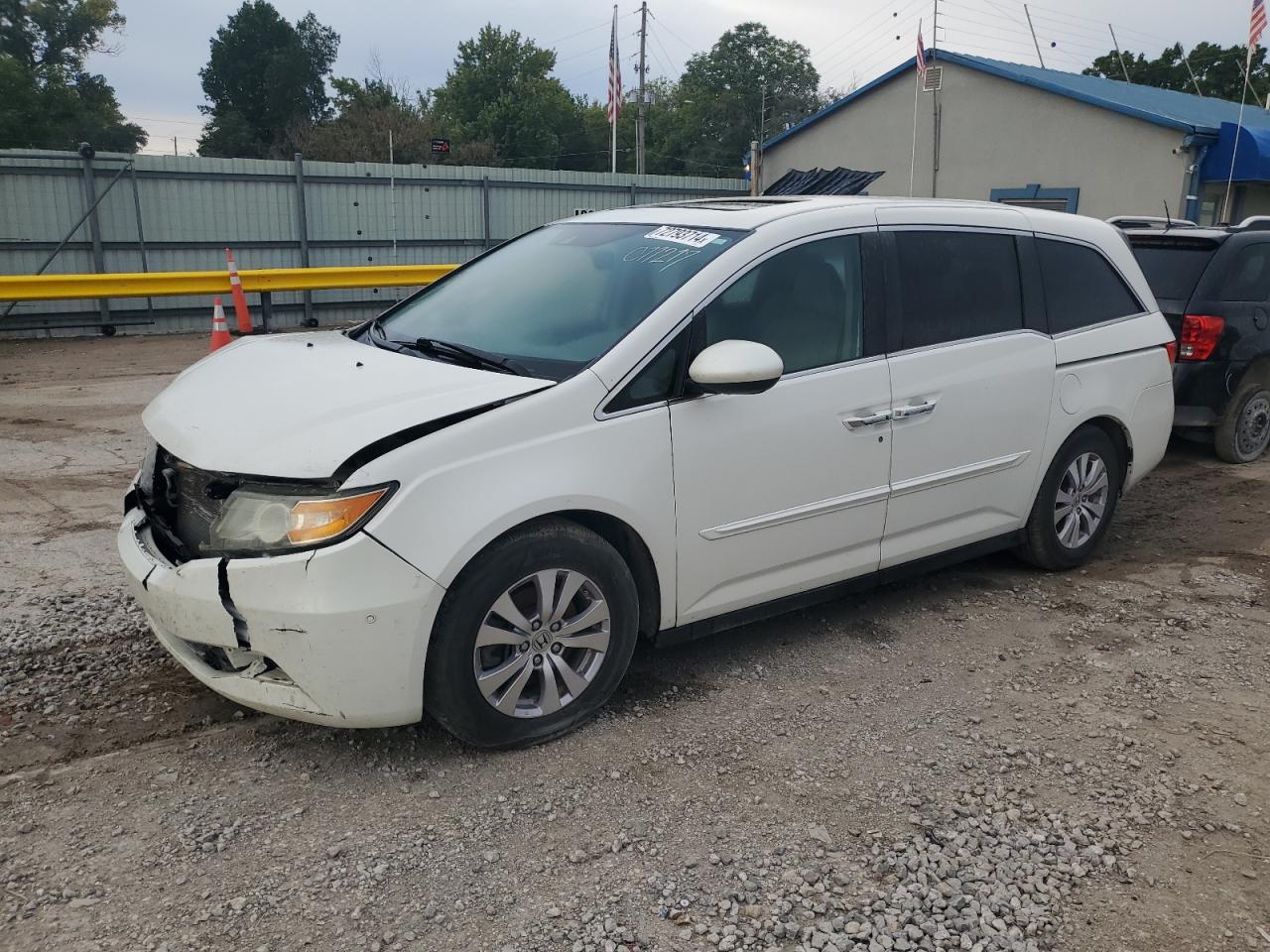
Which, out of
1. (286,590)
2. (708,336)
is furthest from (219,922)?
(708,336)

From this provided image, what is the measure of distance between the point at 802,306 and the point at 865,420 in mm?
506

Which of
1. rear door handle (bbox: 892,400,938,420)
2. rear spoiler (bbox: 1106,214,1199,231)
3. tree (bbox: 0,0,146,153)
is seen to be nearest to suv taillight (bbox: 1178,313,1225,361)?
rear spoiler (bbox: 1106,214,1199,231)

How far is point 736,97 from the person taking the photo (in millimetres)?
71750

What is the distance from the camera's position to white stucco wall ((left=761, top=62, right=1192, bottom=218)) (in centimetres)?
1692

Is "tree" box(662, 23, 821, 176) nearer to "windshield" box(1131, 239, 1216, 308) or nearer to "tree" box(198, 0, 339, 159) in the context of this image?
"tree" box(198, 0, 339, 159)

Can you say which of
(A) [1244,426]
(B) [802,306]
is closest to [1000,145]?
(A) [1244,426]

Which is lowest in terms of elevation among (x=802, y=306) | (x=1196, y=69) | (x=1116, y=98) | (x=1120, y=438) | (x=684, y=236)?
(x=1120, y=438)

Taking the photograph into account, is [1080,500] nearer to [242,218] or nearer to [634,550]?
[634,550]

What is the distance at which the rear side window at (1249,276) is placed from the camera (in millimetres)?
7395

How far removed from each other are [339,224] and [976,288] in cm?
1383

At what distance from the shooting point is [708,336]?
3.73m

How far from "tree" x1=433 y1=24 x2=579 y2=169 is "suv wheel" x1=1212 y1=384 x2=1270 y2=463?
175ft

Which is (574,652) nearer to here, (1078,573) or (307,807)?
(307,807)

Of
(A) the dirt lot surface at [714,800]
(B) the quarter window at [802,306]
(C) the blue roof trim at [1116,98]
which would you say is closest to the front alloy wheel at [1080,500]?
(A) the dirt lot surface at [714,800]
